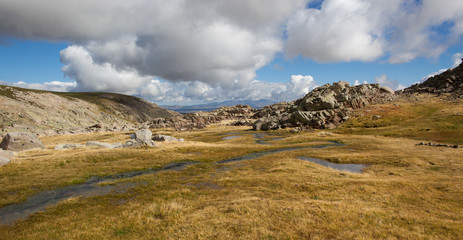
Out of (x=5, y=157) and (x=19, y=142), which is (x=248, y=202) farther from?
(x=19, y=142)

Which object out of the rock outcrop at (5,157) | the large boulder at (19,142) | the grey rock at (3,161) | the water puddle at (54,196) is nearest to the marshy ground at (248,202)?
the water puddle at (54,196)

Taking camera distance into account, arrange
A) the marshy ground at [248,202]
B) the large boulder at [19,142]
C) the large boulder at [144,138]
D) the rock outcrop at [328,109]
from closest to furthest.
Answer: the marshy ground at [248,202]
the large boulder at [19,142]
the large boulder at [144,138]
the rock outcrop at [328,109]

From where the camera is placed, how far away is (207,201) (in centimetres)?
2097

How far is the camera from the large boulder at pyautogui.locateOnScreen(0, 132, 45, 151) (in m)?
50.9

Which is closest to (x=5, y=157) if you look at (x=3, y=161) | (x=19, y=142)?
(x=3, y=161)

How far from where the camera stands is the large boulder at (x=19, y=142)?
50.9 m

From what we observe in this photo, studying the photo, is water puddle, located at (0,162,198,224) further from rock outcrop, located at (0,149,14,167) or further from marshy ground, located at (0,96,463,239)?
rock outcrop, located at (0,149,14,167)

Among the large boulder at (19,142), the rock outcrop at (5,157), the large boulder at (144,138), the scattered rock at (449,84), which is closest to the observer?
→ the rock outcrop at (5,157)

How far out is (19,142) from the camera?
172 ft

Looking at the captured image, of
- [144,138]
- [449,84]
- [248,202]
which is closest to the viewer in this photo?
[248,202]

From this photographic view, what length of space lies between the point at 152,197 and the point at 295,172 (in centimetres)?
2034

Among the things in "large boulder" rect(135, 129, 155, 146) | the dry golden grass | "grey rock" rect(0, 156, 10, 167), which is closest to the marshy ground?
"grey rock" rect(0, 156, 10, 167)

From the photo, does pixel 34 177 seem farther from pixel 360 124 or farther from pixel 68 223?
pixel 360 124

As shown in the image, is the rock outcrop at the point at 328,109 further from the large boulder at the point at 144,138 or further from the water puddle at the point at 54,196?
the water puddle at the point at 54,196
